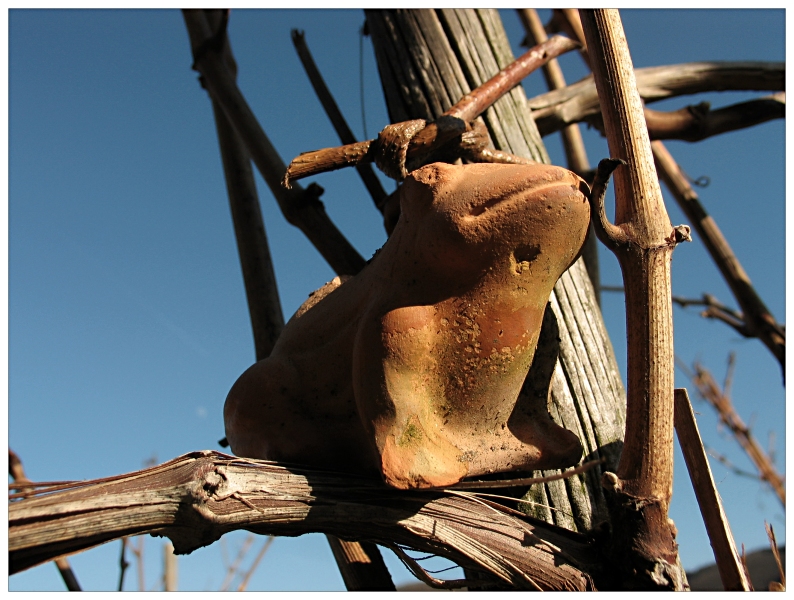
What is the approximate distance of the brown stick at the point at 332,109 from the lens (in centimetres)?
165

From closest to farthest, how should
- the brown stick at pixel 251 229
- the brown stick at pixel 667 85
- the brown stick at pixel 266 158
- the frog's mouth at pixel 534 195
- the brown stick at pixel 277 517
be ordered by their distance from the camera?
Answer: the brown stick at pixel 277 517 → the frog's mouth at pixel 534 195 → the brown stick at pixel 266 158 → the brown stick at pixel 251 229 → the brown stick at pixel 667 85

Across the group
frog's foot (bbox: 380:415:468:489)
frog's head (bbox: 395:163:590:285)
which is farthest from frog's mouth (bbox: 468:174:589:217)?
frog's foot (bbox: 380:415:468:489)

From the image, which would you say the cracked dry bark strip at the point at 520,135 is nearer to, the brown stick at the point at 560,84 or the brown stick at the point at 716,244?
the brown stick at the point at 560,84

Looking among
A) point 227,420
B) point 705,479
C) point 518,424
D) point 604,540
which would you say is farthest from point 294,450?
point 705,479

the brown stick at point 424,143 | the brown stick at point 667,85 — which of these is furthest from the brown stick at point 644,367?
the brown stick at point 667,85

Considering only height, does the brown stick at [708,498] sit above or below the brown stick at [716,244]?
below

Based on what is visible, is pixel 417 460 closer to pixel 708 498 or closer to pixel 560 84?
pixel 708 498

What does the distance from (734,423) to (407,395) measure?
229 centimetres

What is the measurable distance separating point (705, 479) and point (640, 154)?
A: 1.53ft

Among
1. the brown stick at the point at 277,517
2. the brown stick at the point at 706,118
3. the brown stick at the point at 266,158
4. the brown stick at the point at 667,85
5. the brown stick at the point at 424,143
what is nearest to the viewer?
the brown stick at the point at 277,517

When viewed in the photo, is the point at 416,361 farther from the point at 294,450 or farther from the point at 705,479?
the point at 705,479

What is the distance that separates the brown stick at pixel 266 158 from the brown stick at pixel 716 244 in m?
1.27

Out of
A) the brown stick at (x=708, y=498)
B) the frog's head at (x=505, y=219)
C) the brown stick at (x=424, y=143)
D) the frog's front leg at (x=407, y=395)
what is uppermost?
the brown stick at (x=424, y=143)

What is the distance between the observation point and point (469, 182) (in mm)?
944
